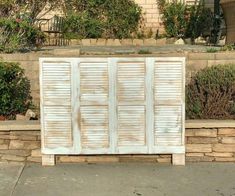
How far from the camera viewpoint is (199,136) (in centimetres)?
556

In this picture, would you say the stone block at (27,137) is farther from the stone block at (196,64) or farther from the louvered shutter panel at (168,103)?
the stone block at (196,64)

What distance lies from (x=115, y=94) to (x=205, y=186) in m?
1.42

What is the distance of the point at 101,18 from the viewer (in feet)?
43.5

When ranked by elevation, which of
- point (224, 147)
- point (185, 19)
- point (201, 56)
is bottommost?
point (224, 147)

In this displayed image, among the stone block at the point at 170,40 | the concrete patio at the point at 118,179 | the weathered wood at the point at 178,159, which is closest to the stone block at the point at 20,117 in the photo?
the concrete patio at the point at 118,179

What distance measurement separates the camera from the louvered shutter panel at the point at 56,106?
17.6 ft

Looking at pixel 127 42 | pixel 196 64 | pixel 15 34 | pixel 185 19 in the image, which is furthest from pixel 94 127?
pixel 185 19

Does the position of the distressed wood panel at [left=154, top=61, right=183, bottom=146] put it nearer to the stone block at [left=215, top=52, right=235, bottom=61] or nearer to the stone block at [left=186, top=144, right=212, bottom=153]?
the stone block at [left=186, top=144, right=212, bottom=153]

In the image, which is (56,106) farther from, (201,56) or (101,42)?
(101,42)

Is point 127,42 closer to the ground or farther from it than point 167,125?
farther from it

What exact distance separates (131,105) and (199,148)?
0.97m

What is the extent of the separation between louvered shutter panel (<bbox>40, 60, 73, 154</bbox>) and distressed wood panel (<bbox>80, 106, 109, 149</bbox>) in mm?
150

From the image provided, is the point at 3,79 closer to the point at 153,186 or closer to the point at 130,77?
the point at 130,77

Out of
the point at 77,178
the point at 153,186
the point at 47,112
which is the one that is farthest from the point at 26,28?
the point at 153,186
